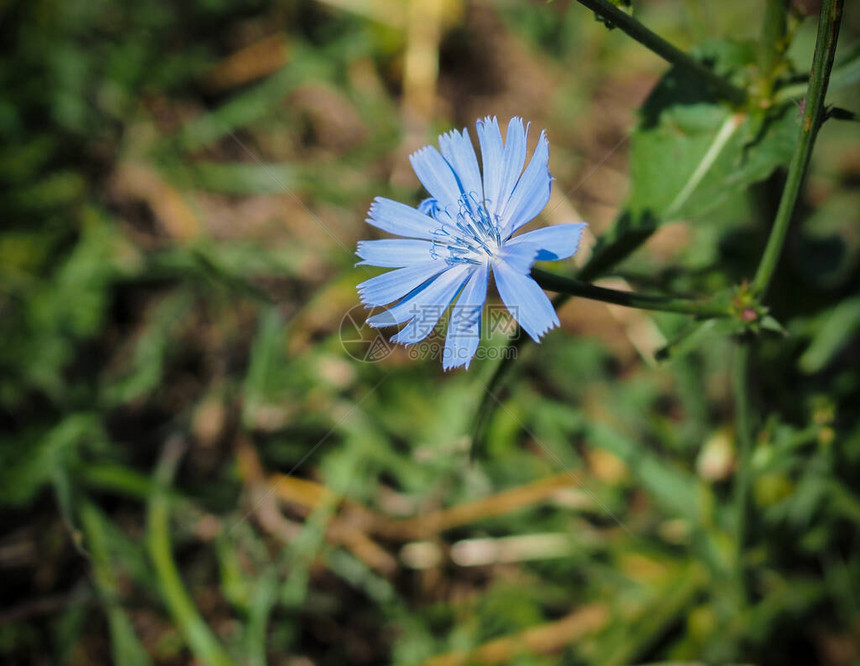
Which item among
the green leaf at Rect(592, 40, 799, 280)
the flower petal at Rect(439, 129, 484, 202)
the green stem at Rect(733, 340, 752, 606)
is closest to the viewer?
the flower petal at Rect(439, 129, 484, 202)

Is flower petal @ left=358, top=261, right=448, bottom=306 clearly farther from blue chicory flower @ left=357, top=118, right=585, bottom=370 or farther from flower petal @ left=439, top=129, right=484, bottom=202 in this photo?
flower petal @ left=439, top=129, right=484, bottom=202

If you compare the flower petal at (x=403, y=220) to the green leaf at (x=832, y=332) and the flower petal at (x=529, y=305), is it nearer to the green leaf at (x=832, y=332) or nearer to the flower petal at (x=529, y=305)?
the flower petal at (x=529, y=305)

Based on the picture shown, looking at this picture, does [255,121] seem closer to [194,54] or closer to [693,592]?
[194,54]

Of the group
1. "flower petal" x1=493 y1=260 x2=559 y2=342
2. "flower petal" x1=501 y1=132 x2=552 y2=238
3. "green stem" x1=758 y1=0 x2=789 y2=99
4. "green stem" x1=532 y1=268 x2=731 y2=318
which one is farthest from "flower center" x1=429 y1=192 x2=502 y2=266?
"green stem" x1=758 y1=0 x2=789 y2=99

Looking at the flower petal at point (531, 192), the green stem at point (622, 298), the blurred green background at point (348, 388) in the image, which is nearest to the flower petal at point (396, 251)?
the flower petal at point (531, 192)

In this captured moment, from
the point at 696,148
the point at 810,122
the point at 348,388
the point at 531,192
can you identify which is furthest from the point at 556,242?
the point at 348,388

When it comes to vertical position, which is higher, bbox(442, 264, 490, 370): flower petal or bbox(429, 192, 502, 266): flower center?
bbox(429, 192, 502, 266): flower center
